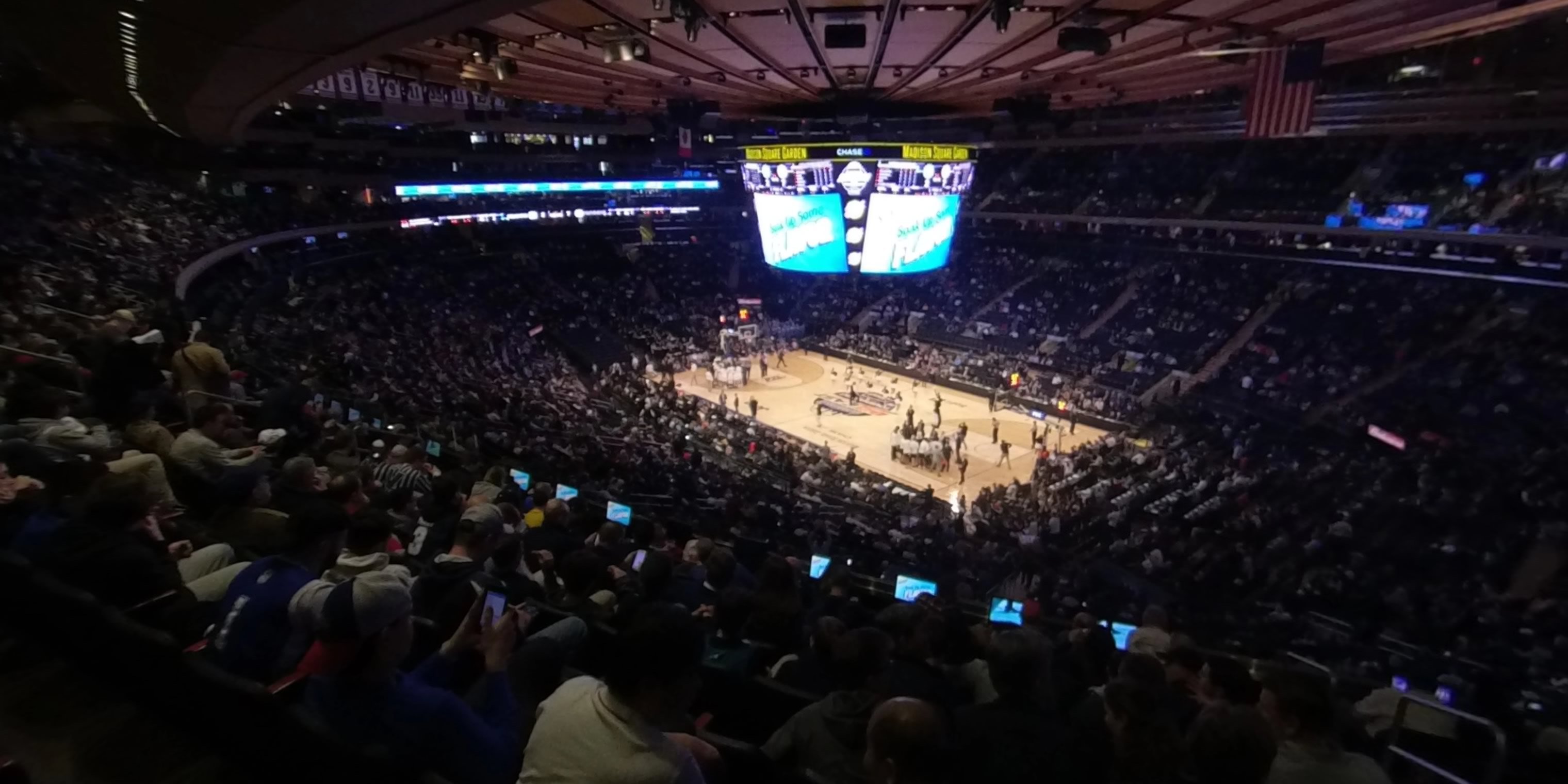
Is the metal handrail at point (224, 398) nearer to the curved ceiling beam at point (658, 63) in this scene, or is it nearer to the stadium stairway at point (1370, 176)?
the curved ceiling beam at point (658, 63)

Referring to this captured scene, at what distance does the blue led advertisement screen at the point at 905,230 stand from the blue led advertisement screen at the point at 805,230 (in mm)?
808

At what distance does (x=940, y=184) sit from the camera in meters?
21.7

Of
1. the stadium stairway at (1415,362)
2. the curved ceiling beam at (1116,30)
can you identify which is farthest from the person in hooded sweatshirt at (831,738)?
the stadium stairway at (1415,362)

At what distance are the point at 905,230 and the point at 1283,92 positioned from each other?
1248 cm

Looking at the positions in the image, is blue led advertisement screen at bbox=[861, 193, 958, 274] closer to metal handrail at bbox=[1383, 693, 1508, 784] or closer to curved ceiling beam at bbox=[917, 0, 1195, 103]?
curved ceiling beam at bbox=[917, 0, 1195, 103]

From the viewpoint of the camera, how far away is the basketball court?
864 inches

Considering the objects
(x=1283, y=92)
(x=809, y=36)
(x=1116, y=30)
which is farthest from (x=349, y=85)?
(x=1283, y=92)

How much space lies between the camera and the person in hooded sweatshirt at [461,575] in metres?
3.75

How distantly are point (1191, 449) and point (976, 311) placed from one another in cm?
1818

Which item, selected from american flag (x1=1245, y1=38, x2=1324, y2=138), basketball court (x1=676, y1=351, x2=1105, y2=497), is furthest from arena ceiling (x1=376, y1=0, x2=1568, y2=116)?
basketball court (x1=676, y1=351, x2=1105, y2=497)

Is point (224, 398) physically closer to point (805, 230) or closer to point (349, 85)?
point (349, 85)

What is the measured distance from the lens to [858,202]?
21.7 meters

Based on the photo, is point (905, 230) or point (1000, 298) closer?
point (905, 230)

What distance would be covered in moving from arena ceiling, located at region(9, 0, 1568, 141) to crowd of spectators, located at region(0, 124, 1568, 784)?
2.65 metres
